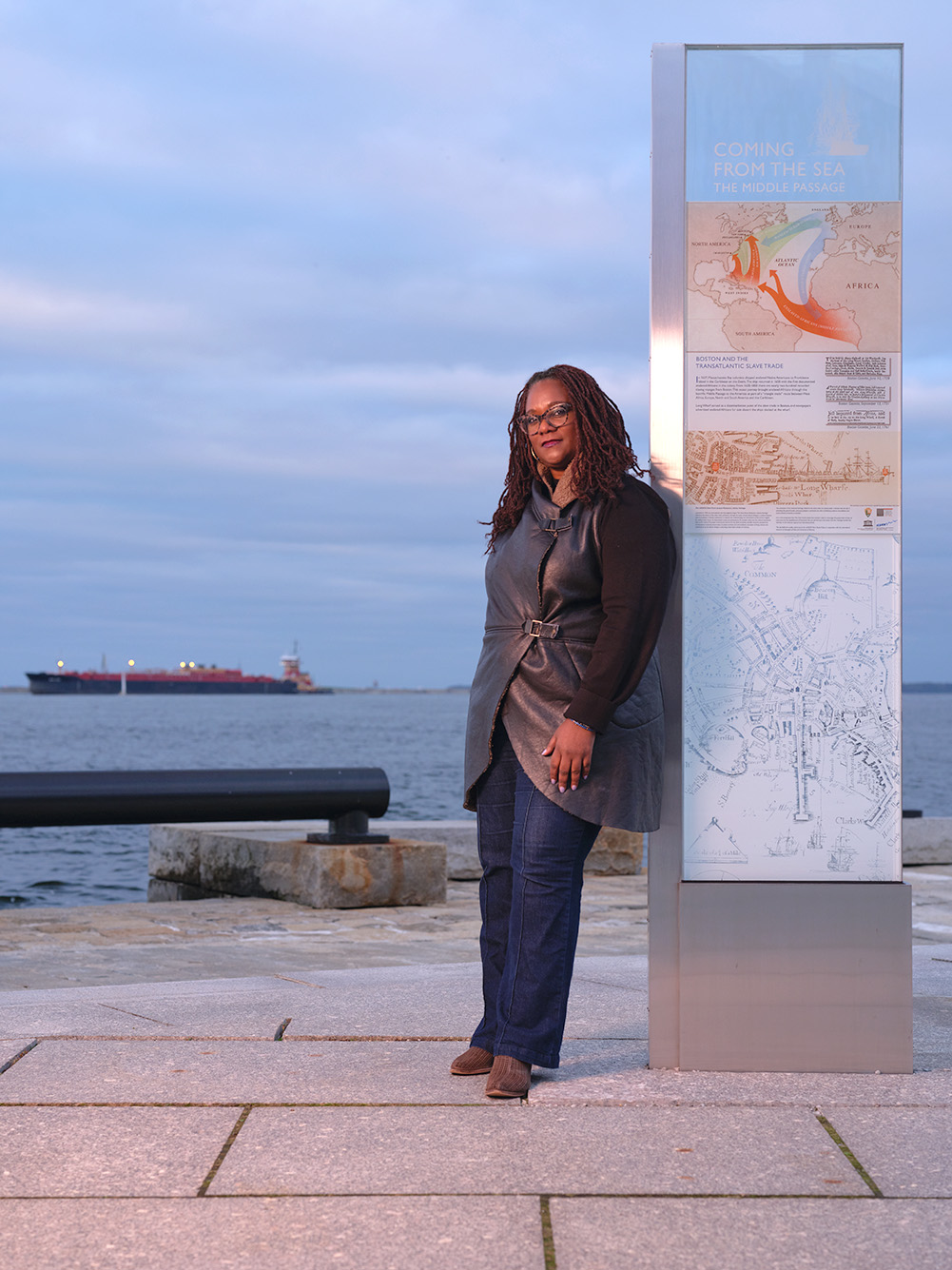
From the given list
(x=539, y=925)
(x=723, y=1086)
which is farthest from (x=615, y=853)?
(x=539, y=925)

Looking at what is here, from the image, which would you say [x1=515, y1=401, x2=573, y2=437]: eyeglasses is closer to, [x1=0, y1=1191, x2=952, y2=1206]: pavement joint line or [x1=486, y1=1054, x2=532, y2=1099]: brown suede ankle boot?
[x1=486, y1=1054, x2=532, y2=1099]: brown suede ankle boot

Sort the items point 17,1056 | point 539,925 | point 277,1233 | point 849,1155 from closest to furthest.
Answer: point 277,1233
point 849,1155
point 539,925
point 17,1056

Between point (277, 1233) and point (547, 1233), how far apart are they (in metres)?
0.47

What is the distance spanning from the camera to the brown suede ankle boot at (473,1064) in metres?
3.45

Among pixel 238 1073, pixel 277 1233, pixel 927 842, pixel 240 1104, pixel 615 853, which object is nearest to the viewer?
pixel 277 1233

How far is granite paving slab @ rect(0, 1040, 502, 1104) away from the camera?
127 inches

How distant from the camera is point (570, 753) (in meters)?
3.21

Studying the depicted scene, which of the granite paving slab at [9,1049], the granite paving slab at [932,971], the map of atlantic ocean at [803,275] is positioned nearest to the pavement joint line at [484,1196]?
the granite paving slab at [9,1049]

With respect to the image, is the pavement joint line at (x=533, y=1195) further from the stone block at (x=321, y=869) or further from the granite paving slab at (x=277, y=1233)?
the stone block at (x=321, y=869)

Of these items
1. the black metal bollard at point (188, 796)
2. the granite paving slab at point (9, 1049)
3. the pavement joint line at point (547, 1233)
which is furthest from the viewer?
the black metal bollard at point (188, 796)

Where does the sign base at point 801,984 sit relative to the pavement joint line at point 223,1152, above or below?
above

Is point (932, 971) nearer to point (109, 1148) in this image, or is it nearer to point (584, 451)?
Result: point (584, 451)

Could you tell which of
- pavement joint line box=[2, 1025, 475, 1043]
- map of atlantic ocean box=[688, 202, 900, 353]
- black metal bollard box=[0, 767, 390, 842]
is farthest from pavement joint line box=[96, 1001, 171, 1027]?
black metal bollard box=[0, 767, 390, 842]

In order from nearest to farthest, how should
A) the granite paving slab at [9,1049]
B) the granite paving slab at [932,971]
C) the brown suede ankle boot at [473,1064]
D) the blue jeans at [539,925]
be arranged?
the blue jeans at [539,925] < the brown suede ankle boot at [473,1064] < the granite paving slab at [9,1049] < the granite paving slab at [932,971]
